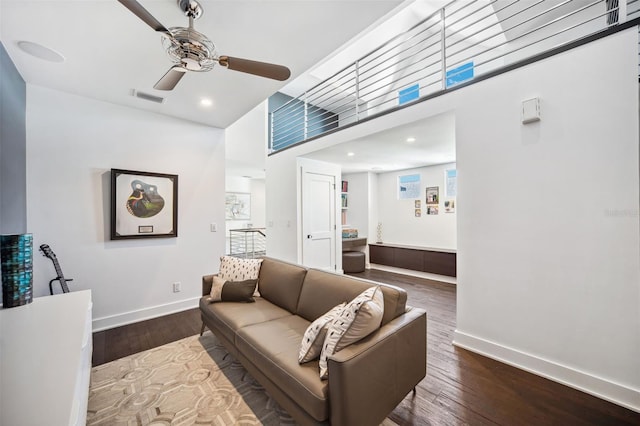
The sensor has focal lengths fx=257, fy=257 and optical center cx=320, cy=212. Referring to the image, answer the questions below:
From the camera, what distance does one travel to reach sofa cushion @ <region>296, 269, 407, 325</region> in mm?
1715

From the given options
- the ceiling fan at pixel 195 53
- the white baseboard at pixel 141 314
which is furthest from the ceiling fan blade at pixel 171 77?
the white baseboard at pixel 141 314

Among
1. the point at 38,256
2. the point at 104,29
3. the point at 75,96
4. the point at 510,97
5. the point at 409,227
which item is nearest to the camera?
the point at 104,29

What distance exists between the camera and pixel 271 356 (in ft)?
5.27

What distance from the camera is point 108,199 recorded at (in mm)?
3035

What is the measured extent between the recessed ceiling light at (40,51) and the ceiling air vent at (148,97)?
0.65 meters

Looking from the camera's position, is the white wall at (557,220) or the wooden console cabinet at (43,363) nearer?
the wooden console cabinet at (43,363)

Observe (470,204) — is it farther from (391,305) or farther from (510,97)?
(391,305)

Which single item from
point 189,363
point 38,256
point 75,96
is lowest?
point 189,363

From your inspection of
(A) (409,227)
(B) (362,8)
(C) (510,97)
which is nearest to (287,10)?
(B) (362,8)

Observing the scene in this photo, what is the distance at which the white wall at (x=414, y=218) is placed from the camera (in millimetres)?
5226

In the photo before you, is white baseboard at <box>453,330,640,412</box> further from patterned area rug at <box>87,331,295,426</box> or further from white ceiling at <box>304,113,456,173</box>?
white ceiling at <box>304,113,456,173</box>

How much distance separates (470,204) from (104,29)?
332 cm

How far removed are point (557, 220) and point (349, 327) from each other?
1.88 metres

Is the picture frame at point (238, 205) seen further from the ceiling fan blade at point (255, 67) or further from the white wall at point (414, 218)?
the ceiling fan blade at point (255, 67)
